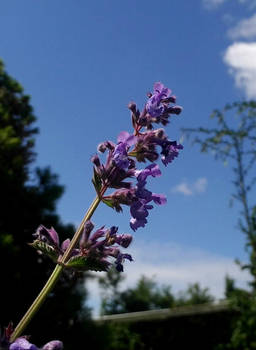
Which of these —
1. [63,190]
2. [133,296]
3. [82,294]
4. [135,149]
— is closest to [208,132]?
[63,190]

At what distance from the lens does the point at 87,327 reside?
41.4ft

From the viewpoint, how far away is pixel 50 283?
55.0 inches

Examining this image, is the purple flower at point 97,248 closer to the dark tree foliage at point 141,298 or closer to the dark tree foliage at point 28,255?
the dark tree foliage at point 28,255

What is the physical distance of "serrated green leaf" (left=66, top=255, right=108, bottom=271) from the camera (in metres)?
1.54

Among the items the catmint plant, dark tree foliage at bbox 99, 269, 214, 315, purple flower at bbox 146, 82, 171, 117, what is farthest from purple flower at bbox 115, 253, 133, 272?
dark tree foliage at bbox 99, 269, 214, 315

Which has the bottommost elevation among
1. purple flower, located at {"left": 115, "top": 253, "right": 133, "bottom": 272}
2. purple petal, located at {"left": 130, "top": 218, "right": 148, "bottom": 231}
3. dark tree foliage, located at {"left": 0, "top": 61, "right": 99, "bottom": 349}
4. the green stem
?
the green stem

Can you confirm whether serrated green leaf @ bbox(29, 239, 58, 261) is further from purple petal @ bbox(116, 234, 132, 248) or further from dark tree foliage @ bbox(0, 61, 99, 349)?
dark tree foliage @ bbox(0, 61, 99, 349)

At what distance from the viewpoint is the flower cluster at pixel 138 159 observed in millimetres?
1609

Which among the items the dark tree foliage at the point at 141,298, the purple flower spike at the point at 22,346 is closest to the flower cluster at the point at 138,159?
the purple flower spike at the point at 22,346

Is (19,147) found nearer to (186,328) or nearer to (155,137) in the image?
(186,328)

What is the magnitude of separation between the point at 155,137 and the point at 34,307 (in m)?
0.65

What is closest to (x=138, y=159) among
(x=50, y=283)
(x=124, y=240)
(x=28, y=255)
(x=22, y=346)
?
(x=124, y=240)

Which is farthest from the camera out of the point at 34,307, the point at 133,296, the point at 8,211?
the point at 133,296

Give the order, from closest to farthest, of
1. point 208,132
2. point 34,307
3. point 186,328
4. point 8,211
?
point 34,307 < point 208,132 < point 8,211 < point 186,328
